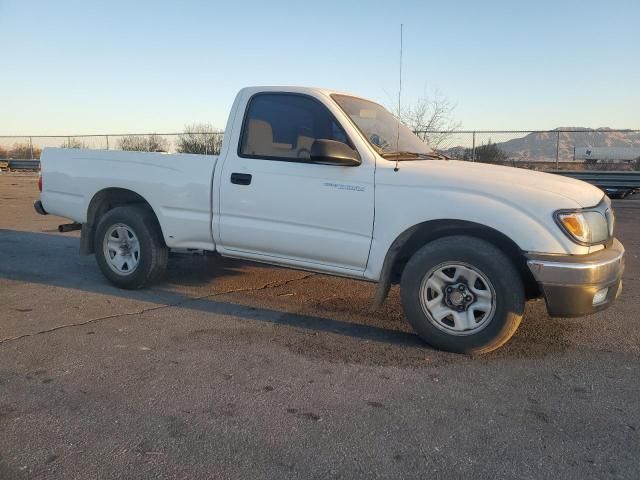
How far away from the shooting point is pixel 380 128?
5.08 metres

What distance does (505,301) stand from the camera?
396 cm

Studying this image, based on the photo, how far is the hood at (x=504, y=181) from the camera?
13.0ft

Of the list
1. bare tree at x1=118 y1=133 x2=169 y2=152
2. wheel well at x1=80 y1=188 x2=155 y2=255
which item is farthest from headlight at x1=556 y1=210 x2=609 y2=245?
bare tree at x1=118 y1=133 x2=169 y2=152

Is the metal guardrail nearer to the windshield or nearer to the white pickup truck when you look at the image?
the windshield

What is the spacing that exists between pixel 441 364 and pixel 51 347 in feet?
9.32

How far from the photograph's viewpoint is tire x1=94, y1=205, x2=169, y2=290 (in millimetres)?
5621

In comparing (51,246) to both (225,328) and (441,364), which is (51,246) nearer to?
(225,328)

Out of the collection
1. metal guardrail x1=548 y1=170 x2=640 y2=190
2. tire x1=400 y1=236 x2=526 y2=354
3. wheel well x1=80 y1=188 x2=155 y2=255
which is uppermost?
metal guardrail x1=548 y1=170 x2=640 y2=190

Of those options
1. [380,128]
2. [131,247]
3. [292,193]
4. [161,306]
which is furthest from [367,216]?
[131,247]

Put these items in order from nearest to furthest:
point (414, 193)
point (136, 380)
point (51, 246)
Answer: point (136, 380), point (414, 193), point (51, 246)

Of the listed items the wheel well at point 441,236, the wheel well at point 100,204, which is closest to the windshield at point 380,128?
the wheel well at point 441,236

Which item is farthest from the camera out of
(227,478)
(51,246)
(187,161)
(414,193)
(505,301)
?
(51,246)

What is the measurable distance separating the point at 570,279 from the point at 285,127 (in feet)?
8.68

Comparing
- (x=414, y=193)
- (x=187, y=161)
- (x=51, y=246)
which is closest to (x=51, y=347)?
(x=187, y=161)
